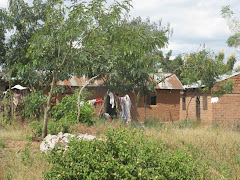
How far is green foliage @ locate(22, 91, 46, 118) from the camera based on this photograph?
563 inches

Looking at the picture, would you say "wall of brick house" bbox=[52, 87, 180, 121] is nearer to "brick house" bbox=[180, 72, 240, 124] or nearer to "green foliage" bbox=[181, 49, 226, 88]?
"brick house" bbox=[180, 72, 240, 124]

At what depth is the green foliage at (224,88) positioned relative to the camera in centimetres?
1827

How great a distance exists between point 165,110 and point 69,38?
49.0ft

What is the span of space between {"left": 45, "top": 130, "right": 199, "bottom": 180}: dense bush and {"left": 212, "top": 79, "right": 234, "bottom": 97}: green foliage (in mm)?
14207

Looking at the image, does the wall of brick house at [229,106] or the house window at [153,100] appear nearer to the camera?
the wall of brick house at [229,106]

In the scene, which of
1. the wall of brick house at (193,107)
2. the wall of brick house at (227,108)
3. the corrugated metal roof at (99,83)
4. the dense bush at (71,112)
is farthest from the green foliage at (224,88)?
the dense bush at (71,112)

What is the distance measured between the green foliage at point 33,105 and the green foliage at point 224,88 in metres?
9.72

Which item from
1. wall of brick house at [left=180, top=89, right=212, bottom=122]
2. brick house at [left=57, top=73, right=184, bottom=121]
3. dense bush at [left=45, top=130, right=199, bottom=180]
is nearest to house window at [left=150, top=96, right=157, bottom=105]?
brick house at [left=57, top=73, right=184, bottom=121]

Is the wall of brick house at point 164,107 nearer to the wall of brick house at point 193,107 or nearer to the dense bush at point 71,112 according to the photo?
the wall of brick house at point 193,107

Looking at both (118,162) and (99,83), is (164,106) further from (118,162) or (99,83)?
(118,162)

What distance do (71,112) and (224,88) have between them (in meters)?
9.38

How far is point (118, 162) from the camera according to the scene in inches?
179

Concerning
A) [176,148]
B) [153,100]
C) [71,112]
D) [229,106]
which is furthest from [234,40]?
[176,148]

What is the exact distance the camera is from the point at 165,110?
2312cm
